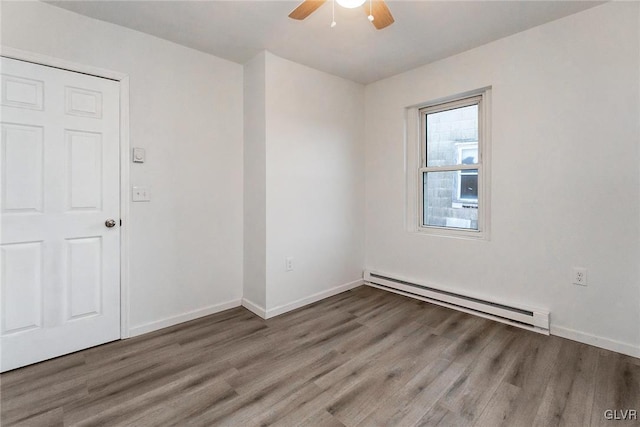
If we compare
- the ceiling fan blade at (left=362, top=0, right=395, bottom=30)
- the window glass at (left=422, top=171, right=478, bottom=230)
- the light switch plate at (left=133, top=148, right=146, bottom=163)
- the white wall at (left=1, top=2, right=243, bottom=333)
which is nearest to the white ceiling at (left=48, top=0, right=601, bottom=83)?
the white wall at (left=1, top=2, right=243, bottom=333)

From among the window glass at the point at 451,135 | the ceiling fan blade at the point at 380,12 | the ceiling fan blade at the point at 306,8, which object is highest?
the ceiling fan blade at the point at 306,8

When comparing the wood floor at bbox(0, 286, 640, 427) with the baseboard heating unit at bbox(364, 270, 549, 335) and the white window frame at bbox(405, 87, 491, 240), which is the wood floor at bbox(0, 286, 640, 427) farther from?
the white window frame at bbox(405, 87, 491, 240)

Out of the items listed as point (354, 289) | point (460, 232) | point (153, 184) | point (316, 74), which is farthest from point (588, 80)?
point (153, 184)

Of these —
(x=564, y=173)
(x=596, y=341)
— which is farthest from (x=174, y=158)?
(x=596, y=341)

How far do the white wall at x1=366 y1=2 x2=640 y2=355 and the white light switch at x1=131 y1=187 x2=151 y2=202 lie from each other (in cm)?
278

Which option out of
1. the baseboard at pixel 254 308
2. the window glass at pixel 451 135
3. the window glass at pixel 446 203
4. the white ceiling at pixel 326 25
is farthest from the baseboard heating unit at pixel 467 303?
the white ceiling at pixel 326 25

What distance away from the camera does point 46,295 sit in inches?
81.8

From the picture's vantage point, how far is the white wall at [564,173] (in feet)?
6.85

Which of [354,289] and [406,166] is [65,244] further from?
[406,166]

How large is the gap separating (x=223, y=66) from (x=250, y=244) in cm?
Answer: 176

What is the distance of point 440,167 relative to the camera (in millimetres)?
3164

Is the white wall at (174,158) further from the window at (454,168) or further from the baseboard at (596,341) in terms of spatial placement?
the baseboard at (596,341)

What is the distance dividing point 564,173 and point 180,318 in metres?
3.41

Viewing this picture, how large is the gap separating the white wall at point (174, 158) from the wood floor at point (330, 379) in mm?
407
